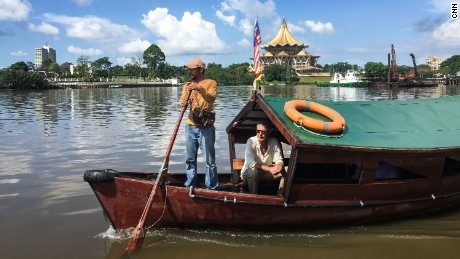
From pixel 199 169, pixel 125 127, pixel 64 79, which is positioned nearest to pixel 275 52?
pixel 64 79

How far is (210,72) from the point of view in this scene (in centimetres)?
11019

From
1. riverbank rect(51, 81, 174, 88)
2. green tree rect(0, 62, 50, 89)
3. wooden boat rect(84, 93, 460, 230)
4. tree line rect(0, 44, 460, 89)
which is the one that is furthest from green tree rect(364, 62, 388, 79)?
wooden boat rect(84, 93, 460, 230)

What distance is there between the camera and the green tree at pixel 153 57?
359 ft

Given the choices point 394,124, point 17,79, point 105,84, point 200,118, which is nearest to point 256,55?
point 200,118

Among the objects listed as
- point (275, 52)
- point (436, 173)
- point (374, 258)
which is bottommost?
point (374, 258)

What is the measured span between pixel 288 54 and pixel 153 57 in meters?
34.1

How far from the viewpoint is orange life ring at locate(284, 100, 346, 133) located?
5633 mm

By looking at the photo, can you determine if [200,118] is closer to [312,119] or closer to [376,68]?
[312,119]

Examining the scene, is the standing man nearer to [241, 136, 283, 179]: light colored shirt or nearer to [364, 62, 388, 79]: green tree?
[241, 136, 283, 179]: light colored shirt

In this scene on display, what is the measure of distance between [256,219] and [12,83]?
70.7 meters

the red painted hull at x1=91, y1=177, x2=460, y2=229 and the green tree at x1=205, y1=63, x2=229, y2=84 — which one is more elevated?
the green tree at x1=205, y1=63, x2=229, y2=84

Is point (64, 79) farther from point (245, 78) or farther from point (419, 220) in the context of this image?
point (419, 220)

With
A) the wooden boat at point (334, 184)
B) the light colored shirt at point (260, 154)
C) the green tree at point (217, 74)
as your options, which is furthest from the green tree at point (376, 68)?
the light colored shirt at point (260, 154)

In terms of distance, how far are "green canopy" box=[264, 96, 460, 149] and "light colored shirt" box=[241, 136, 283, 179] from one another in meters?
0.52
